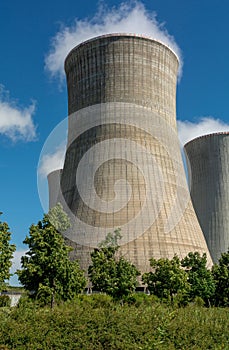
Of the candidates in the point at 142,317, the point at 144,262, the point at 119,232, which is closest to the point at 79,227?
the point at 119,232

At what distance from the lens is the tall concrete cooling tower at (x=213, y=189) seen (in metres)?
27.4

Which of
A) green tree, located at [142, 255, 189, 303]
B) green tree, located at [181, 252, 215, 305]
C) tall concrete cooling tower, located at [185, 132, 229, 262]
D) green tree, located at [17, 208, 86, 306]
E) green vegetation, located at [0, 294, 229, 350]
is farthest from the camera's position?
tall concrete cooling tower, located at [185, 132, 229, 262]

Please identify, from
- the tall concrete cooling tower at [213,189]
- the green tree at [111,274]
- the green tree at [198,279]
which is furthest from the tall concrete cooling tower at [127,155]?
the tall concrete cooling tower at [213,189]

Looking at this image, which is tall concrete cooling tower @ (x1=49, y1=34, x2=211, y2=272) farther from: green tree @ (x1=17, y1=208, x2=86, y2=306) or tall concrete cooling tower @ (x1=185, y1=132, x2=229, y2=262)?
tall concrete cooling tower @ (x1=185, y1=132, x2=229, y2=262)

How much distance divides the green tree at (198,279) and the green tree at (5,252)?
22.9 feet

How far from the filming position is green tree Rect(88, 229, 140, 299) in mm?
Result: 16078

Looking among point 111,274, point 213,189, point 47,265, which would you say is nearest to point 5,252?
point 47,265

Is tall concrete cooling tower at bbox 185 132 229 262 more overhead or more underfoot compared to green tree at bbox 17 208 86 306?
more overhead

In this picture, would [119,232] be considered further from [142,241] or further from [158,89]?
[158,89]

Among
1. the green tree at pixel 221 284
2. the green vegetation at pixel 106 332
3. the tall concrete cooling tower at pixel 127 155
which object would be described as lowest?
the green vegetation at pixel 106 332

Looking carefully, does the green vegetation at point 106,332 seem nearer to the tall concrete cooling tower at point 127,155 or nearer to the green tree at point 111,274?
the green tree at point 111,274

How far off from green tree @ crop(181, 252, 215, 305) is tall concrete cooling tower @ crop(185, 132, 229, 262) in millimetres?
10006

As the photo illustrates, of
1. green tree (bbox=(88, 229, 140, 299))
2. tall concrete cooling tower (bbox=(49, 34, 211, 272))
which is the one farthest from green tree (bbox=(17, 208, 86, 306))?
tall concrete cooling tower (bbox=(49, 34, 211, 272))

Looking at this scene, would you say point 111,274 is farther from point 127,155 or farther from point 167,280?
point 127,155
